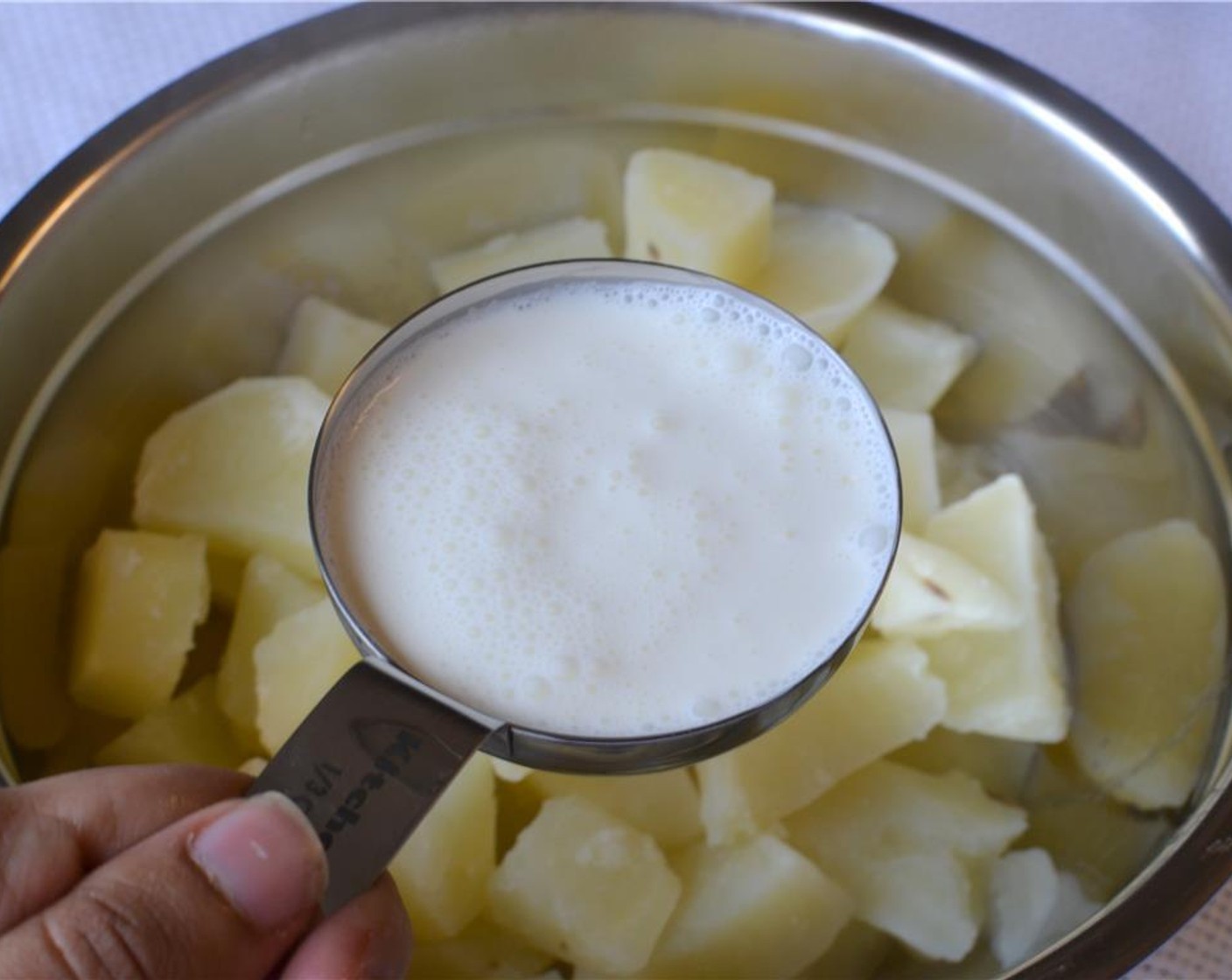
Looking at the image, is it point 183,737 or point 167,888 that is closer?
point 167,888

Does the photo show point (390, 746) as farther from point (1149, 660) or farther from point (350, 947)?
point (1149, 660)

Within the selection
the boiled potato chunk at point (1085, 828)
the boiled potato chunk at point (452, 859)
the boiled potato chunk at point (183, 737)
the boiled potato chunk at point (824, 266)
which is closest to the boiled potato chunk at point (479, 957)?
the boiled potato chunk at point (452, 859)

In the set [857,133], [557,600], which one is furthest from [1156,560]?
[557,600]

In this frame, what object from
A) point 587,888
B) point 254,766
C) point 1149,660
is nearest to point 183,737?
point 254,766

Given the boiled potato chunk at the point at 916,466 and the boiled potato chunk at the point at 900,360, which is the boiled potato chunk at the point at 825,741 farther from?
the boiled potato chunk at the point at 900,360

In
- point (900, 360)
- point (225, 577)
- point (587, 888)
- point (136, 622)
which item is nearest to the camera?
point (587, 888)

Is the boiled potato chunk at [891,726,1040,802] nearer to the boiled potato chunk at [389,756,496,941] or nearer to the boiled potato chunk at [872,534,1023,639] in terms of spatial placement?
the boiled potato chunk at [872,534,1023,639]
